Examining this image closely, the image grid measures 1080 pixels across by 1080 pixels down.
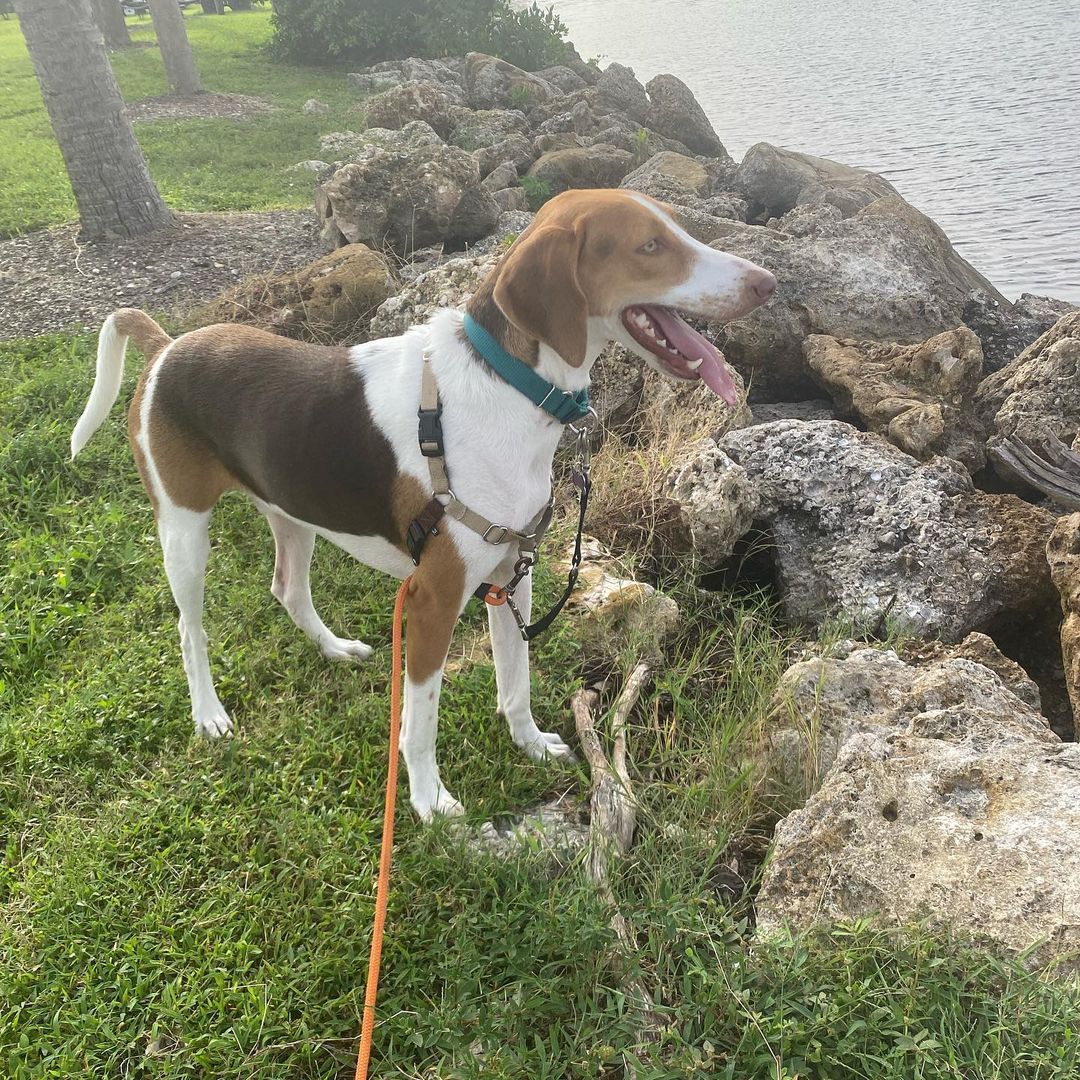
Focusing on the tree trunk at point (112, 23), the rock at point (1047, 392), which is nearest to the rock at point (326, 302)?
the rock at point (1047, 392)

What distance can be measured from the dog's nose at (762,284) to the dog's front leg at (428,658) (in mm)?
1248

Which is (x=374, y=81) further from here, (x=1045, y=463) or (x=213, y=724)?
(x=213, y=724)

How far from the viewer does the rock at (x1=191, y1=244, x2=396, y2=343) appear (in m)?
6.30

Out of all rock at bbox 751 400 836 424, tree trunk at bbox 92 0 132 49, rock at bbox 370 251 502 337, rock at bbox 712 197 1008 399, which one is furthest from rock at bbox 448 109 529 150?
tree trunk at bbox 92 0 132 49

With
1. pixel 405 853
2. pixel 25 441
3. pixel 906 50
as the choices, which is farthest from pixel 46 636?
pixel 906 50

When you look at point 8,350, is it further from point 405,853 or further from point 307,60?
point 307,60

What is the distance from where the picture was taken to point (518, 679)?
332 centimetres

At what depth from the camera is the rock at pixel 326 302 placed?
6.30 m

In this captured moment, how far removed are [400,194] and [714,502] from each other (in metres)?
4.86

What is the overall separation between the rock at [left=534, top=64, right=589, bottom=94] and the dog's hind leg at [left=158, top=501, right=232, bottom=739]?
18649mm

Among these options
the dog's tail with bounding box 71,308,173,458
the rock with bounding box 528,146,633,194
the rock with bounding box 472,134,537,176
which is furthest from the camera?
the rock with bounding box 472,134,537,176

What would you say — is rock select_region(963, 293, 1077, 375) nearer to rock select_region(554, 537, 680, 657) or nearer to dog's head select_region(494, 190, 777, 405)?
rock select_region(554, 537, 680, 657)

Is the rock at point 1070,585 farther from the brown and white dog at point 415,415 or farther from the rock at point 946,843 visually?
the brown and white dog at point 415,415

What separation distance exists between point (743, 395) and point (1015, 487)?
150 centimetres
